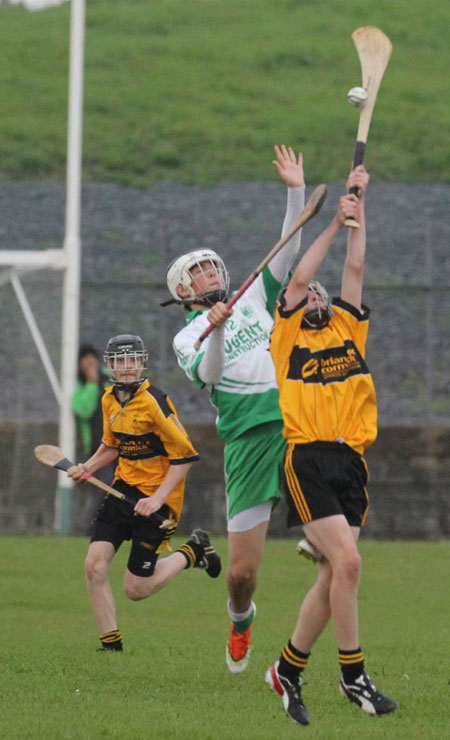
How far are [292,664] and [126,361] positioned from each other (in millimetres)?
2813

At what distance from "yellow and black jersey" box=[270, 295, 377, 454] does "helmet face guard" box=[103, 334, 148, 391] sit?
2.31m

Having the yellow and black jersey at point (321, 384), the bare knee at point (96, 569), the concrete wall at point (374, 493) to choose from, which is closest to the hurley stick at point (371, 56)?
the yellow and black jersey at point (321, 384)

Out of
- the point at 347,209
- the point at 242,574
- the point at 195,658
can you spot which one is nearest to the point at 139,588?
the point at 195,658

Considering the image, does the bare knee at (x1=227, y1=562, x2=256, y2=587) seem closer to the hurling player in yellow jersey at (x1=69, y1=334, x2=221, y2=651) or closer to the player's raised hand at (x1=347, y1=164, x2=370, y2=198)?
the hurling player in yellow jersey at (x1=69, y1=334, x2=221, y2=651)

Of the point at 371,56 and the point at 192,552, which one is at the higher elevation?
the point at 371,56

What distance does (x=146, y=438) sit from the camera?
935 cm

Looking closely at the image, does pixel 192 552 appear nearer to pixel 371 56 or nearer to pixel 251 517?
pixel 251 517

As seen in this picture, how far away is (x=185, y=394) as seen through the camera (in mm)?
19578

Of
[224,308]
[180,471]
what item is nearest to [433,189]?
[180,471]

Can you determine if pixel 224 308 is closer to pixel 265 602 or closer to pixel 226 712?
pixel 226 712

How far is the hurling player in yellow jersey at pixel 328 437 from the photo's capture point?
22.4 ft

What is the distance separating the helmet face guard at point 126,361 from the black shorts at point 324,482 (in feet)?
8.06

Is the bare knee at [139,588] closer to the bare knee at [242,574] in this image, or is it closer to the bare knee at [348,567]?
the bare knee at [242,574]

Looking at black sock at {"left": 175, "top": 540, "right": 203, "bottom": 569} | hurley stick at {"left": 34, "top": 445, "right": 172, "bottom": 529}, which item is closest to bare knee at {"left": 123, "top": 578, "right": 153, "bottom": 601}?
hurley stick at {"left": 34, "top": 445, "right": 172, "bottom": 529}
